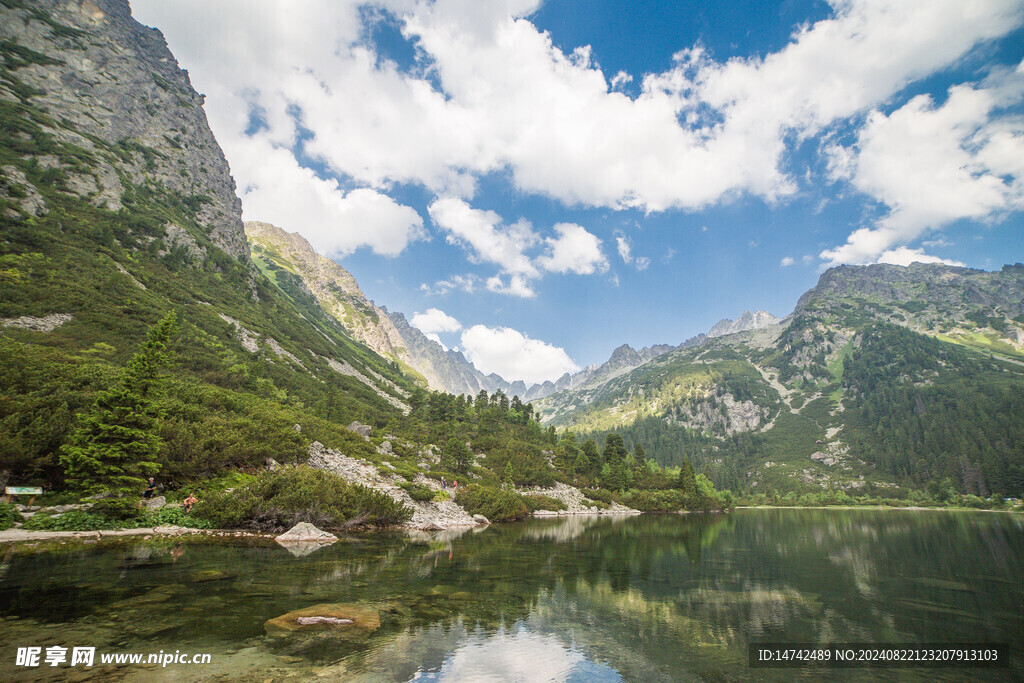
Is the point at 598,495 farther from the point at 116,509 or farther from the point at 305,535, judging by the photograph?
the point at 116,509

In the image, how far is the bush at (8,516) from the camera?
68.0 feet

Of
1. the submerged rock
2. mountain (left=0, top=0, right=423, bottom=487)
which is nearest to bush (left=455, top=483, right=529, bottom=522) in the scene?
mountain (left=0, top=0, right=423, bottom=487)

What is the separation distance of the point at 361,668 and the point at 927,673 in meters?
15.2

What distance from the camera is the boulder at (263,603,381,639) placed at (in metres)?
11.8

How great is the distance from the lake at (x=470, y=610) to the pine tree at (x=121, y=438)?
214 inches

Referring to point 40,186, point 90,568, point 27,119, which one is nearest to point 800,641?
point 90,568

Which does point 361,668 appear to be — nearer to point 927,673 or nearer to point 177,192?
point 927,673

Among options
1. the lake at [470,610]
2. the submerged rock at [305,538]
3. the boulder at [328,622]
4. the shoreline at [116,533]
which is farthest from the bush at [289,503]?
the boulder at [328,622]

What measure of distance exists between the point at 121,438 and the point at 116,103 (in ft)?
560

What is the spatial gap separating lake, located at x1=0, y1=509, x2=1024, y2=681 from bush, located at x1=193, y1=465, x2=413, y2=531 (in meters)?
3.78

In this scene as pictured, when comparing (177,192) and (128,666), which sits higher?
(177,192)

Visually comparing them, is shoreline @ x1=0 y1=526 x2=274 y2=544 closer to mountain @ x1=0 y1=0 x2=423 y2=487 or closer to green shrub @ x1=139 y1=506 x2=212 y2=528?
green shrub @ x1=139 y1=506 x2=212 y2=528

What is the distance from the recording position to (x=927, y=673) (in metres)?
11.5

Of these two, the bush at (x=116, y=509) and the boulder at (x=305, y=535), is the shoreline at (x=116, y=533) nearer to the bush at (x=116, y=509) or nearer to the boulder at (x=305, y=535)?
the bush at (x=116, y=509)
